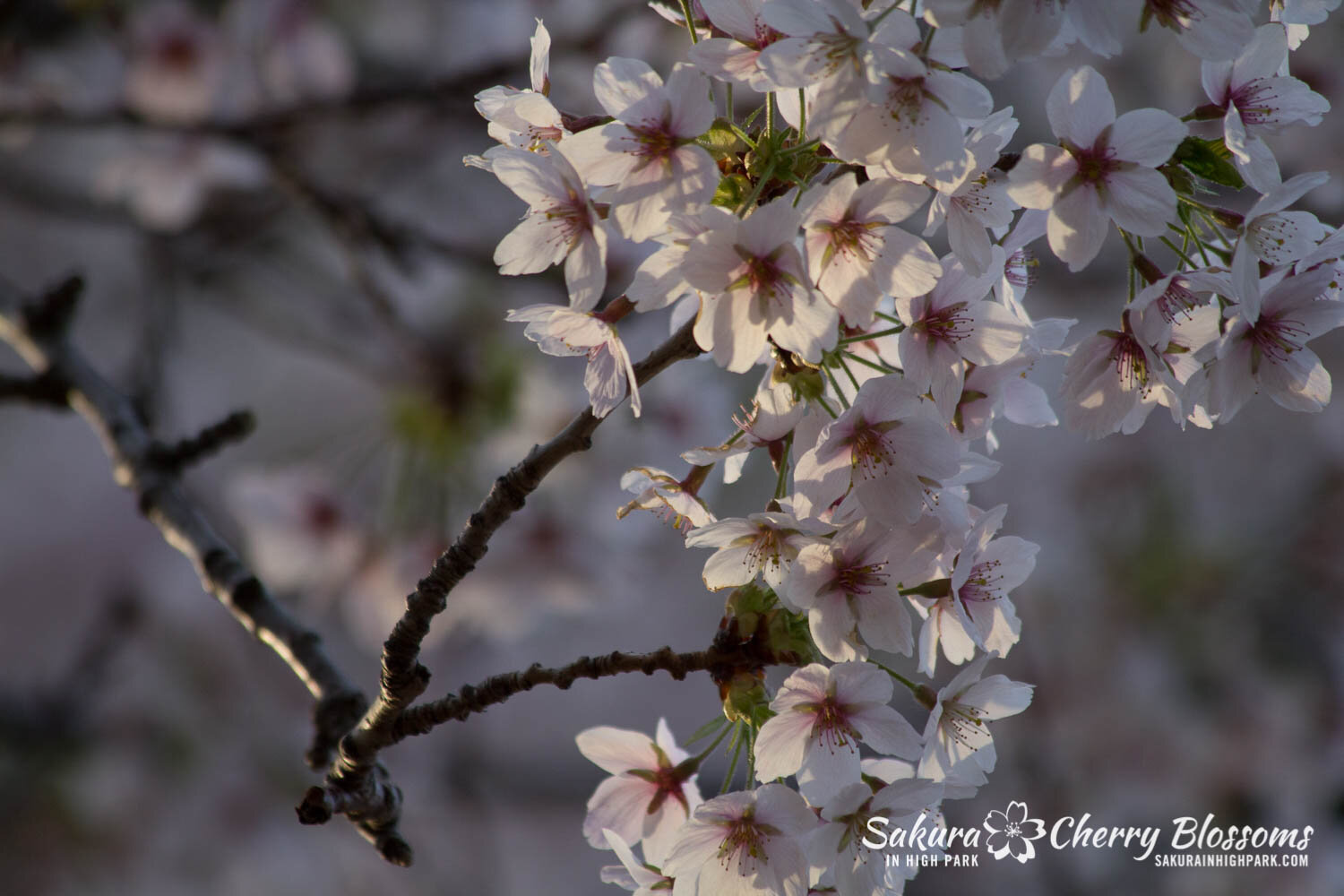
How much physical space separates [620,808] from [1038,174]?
549 millimetres

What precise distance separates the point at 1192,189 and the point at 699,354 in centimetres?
34

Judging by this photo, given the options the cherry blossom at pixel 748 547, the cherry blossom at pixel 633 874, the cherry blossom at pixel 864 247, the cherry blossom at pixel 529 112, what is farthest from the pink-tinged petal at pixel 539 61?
the cherry blossom at pixel 633 874

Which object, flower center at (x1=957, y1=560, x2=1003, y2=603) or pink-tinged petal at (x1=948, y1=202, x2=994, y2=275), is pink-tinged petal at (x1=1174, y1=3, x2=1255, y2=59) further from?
flower center at (x1=957, y1=560, x2=1003, y2=603)

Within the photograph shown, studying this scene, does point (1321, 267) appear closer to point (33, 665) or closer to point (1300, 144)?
point (1300, 144)

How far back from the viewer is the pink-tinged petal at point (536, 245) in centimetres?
68

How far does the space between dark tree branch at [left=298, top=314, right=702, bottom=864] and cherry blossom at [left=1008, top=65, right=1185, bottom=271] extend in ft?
0.79

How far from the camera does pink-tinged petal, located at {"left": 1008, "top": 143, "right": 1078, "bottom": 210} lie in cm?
63

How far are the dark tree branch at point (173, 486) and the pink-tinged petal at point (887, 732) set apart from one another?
40cm

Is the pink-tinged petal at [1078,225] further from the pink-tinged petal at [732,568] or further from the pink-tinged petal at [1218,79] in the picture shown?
the pink-tinged petal at [732,568]

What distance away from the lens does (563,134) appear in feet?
2.24

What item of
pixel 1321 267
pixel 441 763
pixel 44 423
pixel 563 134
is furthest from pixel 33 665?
pixel 1321 267

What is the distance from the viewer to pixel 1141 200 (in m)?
0.62

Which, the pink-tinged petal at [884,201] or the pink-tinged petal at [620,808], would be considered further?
the pink-tinged petal at [620,808]

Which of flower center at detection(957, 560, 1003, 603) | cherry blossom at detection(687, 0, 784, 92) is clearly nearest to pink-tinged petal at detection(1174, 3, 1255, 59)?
cherry blossom at detection(687, 0, 784, 92)
